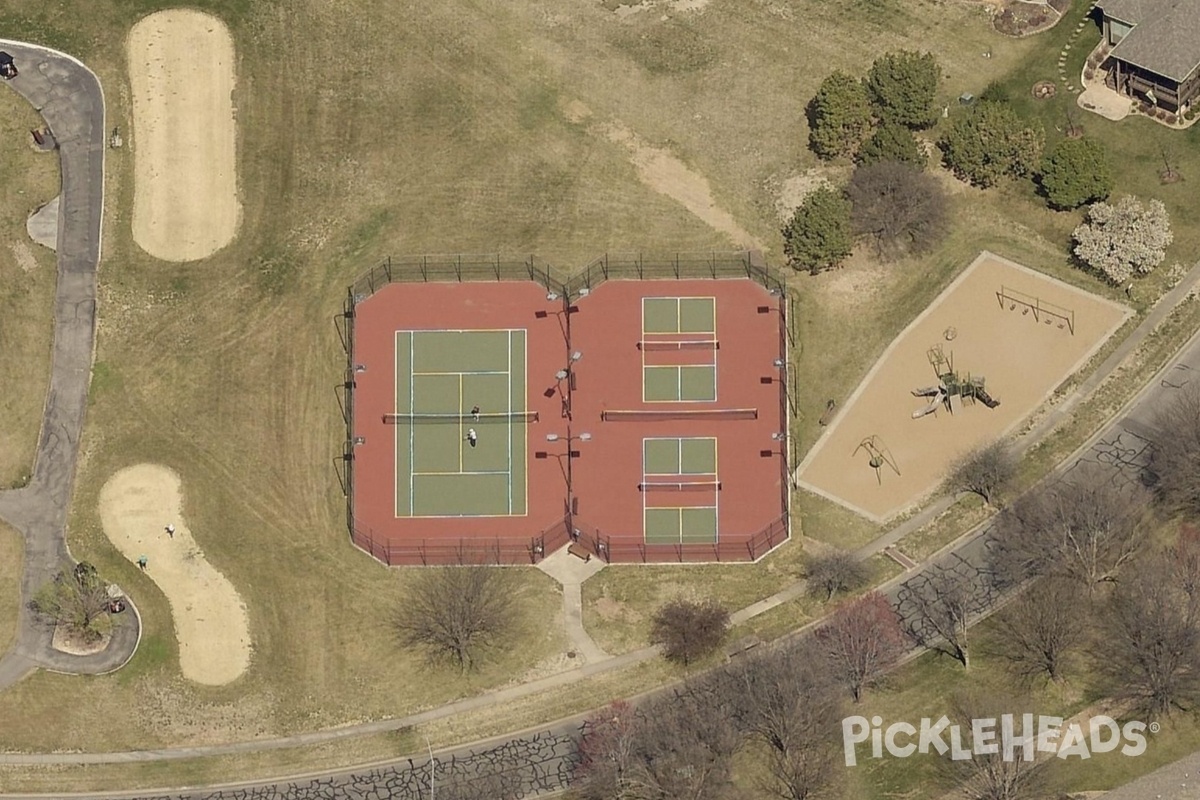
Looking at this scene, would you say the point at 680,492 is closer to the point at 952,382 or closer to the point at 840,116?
the point at 952,382

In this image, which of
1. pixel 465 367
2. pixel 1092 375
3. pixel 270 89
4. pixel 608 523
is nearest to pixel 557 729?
pixel 608 523

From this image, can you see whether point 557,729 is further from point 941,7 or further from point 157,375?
point 941,7

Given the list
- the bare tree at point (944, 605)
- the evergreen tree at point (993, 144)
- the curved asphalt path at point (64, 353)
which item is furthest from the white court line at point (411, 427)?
the evergreen tree at point (993, 144)

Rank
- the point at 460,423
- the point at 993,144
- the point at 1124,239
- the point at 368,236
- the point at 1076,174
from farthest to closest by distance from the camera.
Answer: the point at 368,236 < the point at 993,144 < the point at 1076,174 < the point at 460,423 < the point at 1124,239

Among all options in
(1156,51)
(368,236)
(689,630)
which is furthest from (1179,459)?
(368,236)

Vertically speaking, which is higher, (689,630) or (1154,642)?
(689,630)

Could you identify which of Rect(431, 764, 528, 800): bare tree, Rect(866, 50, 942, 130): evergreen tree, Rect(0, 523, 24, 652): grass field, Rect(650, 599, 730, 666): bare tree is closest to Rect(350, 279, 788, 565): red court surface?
Rect(650, 599, 730, 666): bare tree
